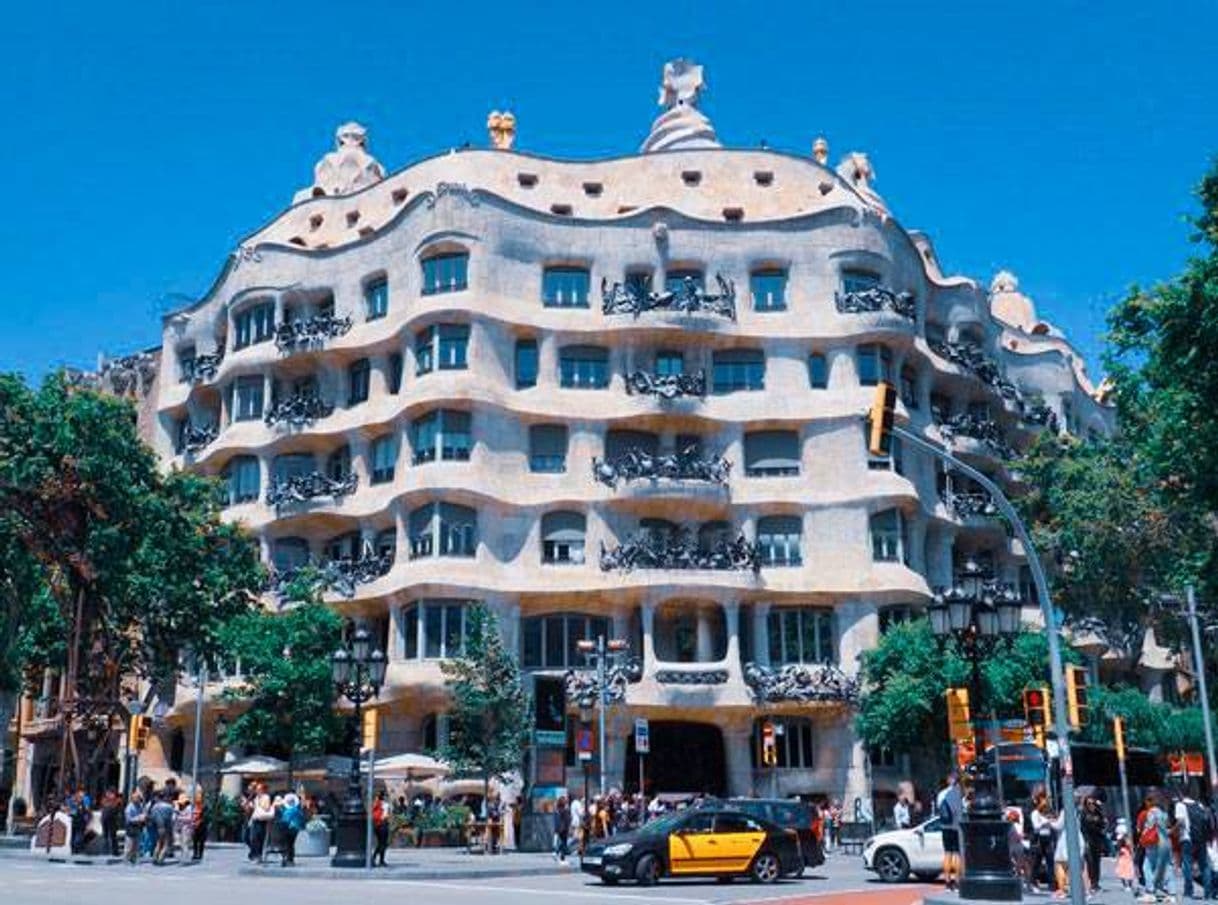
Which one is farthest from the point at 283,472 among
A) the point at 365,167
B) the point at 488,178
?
the point at 365,167

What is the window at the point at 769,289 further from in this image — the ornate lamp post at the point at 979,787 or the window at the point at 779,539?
the ornate lamp post at the point at 979,787

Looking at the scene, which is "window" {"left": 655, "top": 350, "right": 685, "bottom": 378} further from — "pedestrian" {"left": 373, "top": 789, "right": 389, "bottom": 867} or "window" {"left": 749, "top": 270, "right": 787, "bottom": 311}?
"pedestrian" {"left": 373, "top": 789, "right": 389, "bottom": 867}

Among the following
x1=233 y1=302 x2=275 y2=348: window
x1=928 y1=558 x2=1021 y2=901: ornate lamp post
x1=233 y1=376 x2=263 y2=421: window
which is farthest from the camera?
x1=233 y1=302 x2=275 y2=348: window

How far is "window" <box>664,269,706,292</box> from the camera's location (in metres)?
51.4

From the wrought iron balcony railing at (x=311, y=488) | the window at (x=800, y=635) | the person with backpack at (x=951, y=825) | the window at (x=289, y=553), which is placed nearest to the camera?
the person with backpack at (x=951, y=825)

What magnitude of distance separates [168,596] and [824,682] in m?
21.6

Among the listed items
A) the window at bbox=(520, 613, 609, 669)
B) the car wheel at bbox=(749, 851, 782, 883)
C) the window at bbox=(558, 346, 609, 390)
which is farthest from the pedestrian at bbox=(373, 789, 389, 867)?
the window at bbox=(558, 346, 609, 390)

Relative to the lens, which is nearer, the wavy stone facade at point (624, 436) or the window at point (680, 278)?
the wavy stone facade at point (624, 436)

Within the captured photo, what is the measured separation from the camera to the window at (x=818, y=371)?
50.7 metres

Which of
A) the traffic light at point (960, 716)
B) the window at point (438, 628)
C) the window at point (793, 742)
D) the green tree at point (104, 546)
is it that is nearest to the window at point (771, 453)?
the window at point (793, 742)

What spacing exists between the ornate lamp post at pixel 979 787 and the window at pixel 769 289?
1149 inches

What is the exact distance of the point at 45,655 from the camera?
148 feet

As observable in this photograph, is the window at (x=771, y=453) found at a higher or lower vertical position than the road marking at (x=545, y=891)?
higher

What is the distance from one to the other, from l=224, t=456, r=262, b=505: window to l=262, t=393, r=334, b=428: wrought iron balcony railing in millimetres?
1895
